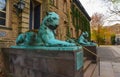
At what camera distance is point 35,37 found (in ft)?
15.6

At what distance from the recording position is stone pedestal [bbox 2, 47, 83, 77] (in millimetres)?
3647

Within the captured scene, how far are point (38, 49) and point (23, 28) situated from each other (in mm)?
4440

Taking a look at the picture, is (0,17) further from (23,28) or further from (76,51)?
→ (76,51)

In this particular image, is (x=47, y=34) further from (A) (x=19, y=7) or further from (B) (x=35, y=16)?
(B) (x=35, y=16)

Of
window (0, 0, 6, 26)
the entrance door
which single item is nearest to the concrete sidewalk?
window (0, 0, 6, 26)

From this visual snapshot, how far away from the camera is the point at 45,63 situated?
4.10m

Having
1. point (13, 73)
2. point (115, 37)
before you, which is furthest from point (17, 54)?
point (115, 37)

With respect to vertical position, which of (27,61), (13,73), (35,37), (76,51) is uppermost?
(35,37)

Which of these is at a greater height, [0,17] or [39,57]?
[0,17]

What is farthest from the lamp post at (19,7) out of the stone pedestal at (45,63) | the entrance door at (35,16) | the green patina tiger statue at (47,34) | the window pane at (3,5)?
the green patina tiger statue at (47,34)

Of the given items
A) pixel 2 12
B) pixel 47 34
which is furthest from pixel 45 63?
pixel 2 12

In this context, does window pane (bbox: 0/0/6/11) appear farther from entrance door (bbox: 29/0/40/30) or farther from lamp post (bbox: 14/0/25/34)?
entrance door (bbox: 29/0/40/30)

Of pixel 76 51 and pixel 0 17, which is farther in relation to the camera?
pixel 0 17

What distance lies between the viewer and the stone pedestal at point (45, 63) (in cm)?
365
